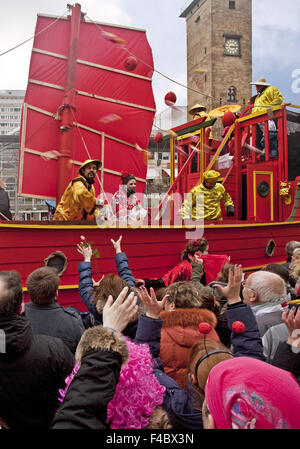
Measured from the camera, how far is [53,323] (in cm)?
197

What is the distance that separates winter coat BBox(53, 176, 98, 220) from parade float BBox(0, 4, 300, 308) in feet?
1.74

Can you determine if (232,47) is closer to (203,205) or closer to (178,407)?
(203,205)

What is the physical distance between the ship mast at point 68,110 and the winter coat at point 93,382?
5026mm

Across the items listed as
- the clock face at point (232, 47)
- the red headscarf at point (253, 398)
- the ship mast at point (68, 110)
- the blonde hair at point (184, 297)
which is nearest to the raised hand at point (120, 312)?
the red headscarf at point (253, 398)

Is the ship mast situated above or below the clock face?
below

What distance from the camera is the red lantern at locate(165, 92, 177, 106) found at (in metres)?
6.75

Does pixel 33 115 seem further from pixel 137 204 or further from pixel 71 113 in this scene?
pixel 137 204

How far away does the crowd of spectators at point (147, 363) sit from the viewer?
2.57ft

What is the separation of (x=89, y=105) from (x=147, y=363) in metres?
6.38

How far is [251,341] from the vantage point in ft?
5.01

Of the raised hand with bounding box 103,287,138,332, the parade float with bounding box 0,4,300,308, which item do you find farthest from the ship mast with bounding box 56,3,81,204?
the raised hand with bounding box 103,287,138,332

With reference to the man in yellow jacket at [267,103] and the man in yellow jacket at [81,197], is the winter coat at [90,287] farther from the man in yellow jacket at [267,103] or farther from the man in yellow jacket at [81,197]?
the man in yellow jacket at [267,103]

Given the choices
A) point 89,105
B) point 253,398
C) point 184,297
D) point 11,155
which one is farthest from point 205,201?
point 11,155

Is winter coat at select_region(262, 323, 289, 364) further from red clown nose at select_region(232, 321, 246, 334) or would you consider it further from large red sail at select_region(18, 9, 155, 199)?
large red sail at select_region(18, 9, 155, 199)
